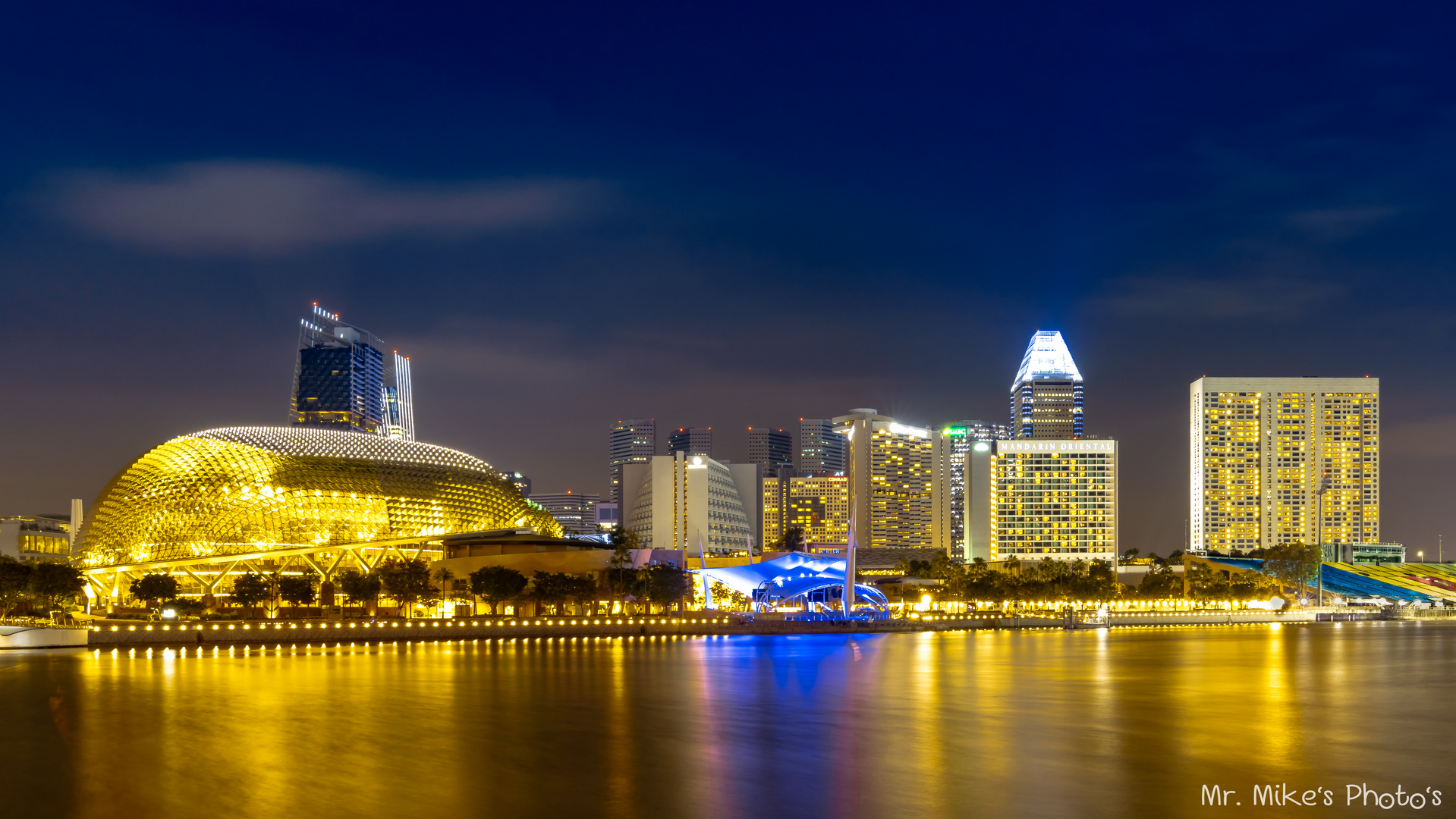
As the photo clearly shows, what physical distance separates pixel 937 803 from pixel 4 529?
160 metres

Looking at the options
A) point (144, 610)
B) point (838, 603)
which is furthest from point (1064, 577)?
point (144, 610)

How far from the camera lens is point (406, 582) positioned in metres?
93.4

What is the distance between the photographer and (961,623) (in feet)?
345

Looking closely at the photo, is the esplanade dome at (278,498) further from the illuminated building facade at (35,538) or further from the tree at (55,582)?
the illuminated building facade at (35,538)

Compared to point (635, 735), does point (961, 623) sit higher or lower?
lower

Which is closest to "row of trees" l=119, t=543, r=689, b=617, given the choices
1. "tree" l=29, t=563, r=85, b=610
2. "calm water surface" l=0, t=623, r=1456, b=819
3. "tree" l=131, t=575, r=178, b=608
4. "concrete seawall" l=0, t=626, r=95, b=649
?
"tree" l=131, t=575, r=178, b=608

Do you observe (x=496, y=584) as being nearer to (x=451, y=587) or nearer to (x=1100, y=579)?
(x=451, y=587)

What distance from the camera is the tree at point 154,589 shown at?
87.4 m

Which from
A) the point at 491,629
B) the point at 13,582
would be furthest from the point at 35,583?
the point at 491,629

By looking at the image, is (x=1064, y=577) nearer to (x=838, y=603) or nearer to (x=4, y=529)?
(x=838, y=603)

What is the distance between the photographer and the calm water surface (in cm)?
2550

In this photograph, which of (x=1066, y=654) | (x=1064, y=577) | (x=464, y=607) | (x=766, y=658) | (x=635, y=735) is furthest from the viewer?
(x=1064, y=577)

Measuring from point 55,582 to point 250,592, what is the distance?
1257 centimetres

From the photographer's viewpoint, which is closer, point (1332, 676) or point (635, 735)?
point (635, 735)
